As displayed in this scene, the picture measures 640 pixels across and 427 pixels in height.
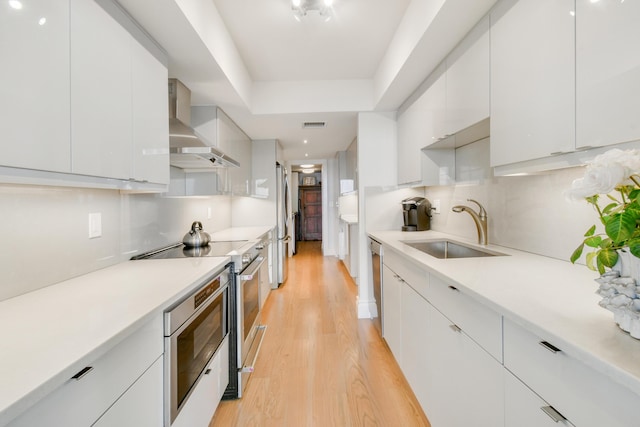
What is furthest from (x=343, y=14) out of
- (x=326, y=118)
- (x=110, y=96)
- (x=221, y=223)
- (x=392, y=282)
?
(x=221, y=223)

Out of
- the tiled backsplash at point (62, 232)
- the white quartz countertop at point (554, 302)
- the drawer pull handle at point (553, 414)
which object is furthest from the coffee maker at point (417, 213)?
the tiled backsplash at point (62, 232)

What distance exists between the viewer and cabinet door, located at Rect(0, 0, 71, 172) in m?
0.74

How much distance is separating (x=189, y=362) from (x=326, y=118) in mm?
2615

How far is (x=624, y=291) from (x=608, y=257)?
8cm

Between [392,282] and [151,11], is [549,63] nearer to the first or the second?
[392,282]

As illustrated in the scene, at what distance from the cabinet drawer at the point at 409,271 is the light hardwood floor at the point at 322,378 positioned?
2.39ft

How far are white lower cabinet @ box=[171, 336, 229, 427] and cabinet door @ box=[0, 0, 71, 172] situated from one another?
3.33 ft

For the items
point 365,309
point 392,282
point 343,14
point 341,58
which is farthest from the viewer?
point 365,309

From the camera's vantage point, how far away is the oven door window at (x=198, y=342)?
1100 millimetres

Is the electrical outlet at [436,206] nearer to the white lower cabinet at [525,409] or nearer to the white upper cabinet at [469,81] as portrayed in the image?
the white upper cabinet at [469,81]

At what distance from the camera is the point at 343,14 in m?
1.92

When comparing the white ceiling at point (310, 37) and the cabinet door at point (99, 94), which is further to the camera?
the white ceiling at point (310, 37)

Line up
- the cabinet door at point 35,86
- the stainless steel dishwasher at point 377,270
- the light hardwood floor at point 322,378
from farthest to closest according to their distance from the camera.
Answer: the stainless steel dishwasher at point 377,270
the light hardwood floor at point 322,378
the cabinet door at point 35,86

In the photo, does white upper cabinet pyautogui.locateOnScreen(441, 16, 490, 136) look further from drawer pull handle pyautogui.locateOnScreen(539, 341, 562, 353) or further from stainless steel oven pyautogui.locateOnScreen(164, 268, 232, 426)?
stainless steel oven pyautogui.locateOnScreen(164, 268, 232, 426)
